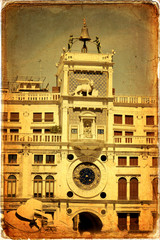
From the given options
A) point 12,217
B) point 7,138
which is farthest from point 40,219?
point 7,138

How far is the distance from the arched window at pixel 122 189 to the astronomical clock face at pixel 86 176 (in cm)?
111

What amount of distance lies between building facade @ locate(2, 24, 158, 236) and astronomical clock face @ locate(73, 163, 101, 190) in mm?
50

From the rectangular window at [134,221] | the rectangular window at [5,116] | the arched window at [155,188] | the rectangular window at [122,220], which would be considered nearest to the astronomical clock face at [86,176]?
the rectangular window at [122,220]

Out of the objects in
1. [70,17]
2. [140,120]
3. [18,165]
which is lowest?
[18,165]

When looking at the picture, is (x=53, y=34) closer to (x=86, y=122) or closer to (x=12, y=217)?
(x=86, y=122)

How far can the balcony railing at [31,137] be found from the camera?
36219 millimetres

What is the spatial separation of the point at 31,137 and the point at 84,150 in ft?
8.91

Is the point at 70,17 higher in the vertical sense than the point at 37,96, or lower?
higher

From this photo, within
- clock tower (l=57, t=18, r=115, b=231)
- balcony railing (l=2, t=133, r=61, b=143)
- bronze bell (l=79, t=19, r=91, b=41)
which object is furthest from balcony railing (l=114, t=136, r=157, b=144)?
bronze bell (l=79, t=19, r=91, b=41)

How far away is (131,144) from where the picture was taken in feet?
121

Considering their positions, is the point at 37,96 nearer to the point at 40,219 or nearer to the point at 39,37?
the point at 39,37

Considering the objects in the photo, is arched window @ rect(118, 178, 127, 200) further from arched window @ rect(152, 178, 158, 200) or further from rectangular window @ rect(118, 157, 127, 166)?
arched window @ rect(152, 178, 158, 200)

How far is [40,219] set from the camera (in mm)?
35719

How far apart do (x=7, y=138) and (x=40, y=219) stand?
14.1ft
